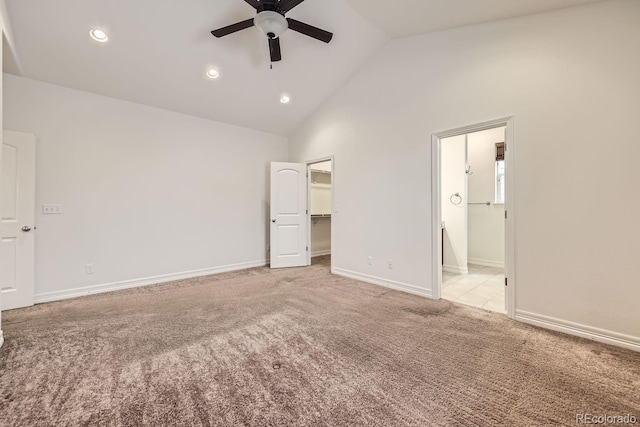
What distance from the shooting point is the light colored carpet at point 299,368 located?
4.65ft

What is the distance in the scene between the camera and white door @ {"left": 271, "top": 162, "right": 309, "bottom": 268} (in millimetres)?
4809

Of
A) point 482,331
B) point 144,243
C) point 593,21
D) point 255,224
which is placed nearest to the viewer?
point 593,21

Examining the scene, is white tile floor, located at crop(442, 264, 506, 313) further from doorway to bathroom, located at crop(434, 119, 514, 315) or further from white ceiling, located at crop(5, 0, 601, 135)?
white ceiling, located at crop(5, 0, 601, 135)

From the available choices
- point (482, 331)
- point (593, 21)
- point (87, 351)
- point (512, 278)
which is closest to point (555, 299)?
point (512, 278)

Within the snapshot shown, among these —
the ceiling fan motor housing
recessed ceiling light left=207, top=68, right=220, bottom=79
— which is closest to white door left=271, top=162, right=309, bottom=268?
recessed ceiling light left=207, top=68, right=220, bottom=79

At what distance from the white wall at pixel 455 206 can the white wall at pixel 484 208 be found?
0.94m

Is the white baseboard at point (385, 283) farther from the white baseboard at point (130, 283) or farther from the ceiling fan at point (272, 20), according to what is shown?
the ceiling fan at point (272, 20)

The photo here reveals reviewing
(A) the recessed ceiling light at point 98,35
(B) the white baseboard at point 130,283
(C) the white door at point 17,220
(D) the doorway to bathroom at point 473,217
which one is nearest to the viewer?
(A) the recessed ceiling light at point 98,35

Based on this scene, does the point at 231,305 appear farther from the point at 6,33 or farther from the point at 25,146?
the point at 6,33

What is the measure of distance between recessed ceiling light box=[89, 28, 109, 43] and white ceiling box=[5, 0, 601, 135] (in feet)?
0.16

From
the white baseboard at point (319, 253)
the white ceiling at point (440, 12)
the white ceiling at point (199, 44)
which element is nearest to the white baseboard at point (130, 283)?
the white baseboard at point (319, 253)

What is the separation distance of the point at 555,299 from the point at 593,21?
2.43 meters

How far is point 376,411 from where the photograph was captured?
4.67 ft

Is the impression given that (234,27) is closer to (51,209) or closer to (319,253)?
(51,209)
